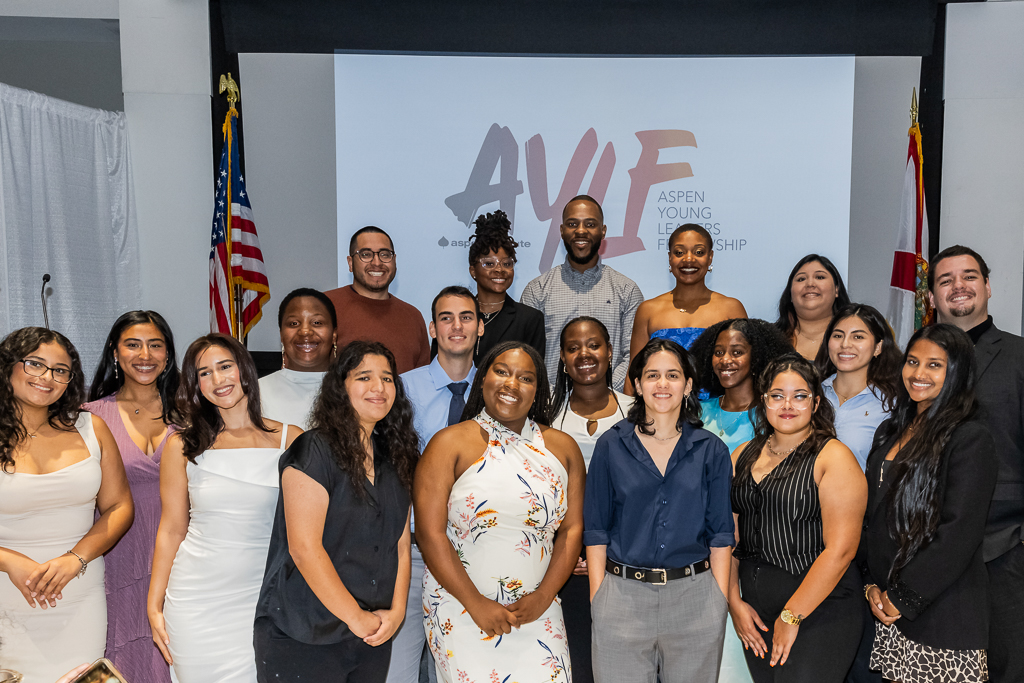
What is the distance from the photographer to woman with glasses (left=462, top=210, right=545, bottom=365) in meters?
3.95

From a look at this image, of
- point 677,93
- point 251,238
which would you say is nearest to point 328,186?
point 251,238

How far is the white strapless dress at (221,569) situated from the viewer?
2.67 metres

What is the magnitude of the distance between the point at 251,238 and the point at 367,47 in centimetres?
160

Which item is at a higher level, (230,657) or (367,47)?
(367,47)

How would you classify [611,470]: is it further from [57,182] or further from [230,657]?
[57,182]

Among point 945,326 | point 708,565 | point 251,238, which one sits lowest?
point 708,565

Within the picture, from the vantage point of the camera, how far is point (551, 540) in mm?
2777

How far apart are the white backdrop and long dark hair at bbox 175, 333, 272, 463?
9.91ft

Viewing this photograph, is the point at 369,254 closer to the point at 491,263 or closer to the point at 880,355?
the point at 491,263

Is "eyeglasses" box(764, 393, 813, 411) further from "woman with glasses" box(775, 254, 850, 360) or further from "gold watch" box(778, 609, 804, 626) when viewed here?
"woman with glasses" box(775, 254, 850, 360)

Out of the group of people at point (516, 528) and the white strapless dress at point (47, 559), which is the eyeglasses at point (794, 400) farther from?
the white strapless dress at point (47, 559)

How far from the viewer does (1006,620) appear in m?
3.03

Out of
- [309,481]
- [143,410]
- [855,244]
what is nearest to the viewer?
[309,481]

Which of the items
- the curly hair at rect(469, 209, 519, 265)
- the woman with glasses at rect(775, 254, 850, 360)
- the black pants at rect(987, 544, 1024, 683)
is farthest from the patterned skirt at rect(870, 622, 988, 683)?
the curly hair at rect(469, 209, 519, 265)
